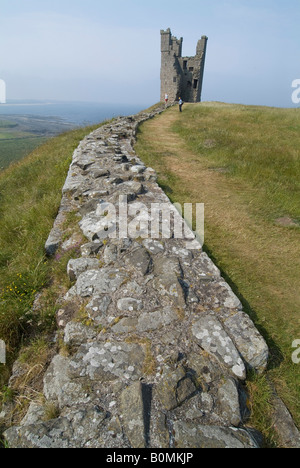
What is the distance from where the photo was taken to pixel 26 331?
2998 mm

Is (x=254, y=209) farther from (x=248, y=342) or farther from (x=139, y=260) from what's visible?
(x=248, y=342)

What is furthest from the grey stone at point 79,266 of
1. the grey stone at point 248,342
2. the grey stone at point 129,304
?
the grey stone at point 248,342

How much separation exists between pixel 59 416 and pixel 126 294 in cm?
141

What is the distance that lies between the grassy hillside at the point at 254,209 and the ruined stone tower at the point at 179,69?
21915 mm

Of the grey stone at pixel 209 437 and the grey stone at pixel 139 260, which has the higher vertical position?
the grey stone at pixel 139 260

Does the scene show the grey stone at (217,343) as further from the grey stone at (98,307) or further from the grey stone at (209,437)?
the grey stone at (98,307)

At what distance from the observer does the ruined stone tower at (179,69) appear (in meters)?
32.8

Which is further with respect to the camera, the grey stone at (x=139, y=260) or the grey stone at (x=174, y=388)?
the grey stone at (x=139, y=260)

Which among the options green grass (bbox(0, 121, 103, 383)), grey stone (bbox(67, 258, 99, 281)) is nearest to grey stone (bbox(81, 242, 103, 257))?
grey stone (bbox(67, 258, 99, 281))

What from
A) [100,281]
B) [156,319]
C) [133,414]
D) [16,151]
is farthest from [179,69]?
[133,414]

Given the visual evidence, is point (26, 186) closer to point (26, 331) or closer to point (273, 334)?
point (26, 331)

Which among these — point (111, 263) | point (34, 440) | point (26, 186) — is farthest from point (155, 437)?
point (26, 186)

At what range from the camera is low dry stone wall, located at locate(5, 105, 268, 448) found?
1.92 m

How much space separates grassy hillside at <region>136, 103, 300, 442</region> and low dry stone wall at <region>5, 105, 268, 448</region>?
0.47 m
